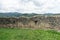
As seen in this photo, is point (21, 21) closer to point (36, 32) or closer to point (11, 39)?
point (36, 32)

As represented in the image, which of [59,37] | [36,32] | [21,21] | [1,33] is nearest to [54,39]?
[59,37]

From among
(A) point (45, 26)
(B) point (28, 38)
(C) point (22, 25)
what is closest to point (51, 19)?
(A) point (45, 26)

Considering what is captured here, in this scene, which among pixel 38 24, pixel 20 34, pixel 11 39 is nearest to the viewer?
pixel 11 39

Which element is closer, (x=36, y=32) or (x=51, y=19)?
(x=36, y=32)

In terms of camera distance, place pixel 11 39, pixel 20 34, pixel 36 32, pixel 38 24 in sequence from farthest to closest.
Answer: pixel 38 24 < pixel 36 32 < pixel 20 34 < pixel 11 39

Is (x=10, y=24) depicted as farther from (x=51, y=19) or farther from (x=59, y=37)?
(x=59, y=37)

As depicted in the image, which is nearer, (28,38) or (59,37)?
(28,38)

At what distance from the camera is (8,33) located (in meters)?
12.2

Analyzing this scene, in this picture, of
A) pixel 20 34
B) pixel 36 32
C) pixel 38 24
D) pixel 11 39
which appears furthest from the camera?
pixel 38 24

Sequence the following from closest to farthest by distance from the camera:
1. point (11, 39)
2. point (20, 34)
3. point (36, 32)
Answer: point (11, 39) < point (20, 34) < point (36, 32)

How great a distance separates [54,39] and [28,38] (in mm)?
1613

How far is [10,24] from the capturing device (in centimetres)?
1555

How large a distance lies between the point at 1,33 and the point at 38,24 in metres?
3.84

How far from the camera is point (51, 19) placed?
15.3m
